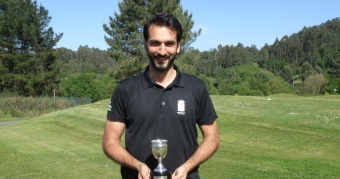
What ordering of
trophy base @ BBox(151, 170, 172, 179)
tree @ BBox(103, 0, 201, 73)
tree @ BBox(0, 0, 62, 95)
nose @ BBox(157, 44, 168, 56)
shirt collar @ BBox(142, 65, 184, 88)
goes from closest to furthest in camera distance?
1. trophy base @ BBox(151, 170, 172, 179)
2. nose @ BBox(157, 44, 168, 56)
3. shirt collar @ BBox(142, 65, 184, 88)
4. tree @ BBox(103, 0, 201, 73)
5. tree @ BBox(0, 0, 62, 95)

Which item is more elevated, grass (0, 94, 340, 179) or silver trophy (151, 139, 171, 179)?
silver trophy (151, 139, 171, 179)

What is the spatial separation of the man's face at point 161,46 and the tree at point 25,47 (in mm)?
48368

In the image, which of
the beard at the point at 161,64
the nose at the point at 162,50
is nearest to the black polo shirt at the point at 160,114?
the beard at the point at 161,64

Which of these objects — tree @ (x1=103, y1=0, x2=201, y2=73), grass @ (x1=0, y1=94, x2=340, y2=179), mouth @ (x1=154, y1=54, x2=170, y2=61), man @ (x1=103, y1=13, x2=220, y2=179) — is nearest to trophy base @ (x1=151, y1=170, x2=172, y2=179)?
man @ (x1=103, y1=13, x2=220, y2=179)

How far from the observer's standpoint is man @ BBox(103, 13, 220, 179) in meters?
2.91

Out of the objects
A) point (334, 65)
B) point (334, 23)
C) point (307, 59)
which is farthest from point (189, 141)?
point (334, 23)

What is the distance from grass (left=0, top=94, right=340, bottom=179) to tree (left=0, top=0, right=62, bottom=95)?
31091 mm

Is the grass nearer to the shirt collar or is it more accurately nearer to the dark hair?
the shirt collar

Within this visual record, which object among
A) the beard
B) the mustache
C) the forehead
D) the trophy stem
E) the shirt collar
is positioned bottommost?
the trophy stem

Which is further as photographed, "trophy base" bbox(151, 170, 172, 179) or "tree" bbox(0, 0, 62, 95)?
"tree" bbox(0, 0, 62, 95)

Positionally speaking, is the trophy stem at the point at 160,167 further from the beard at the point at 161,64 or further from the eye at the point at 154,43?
the eye at the point at 154,43

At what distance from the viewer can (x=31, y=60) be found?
4922cm

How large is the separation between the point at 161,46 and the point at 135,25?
40658 mm

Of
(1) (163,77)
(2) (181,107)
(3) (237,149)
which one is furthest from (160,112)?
(3) (237,149)
